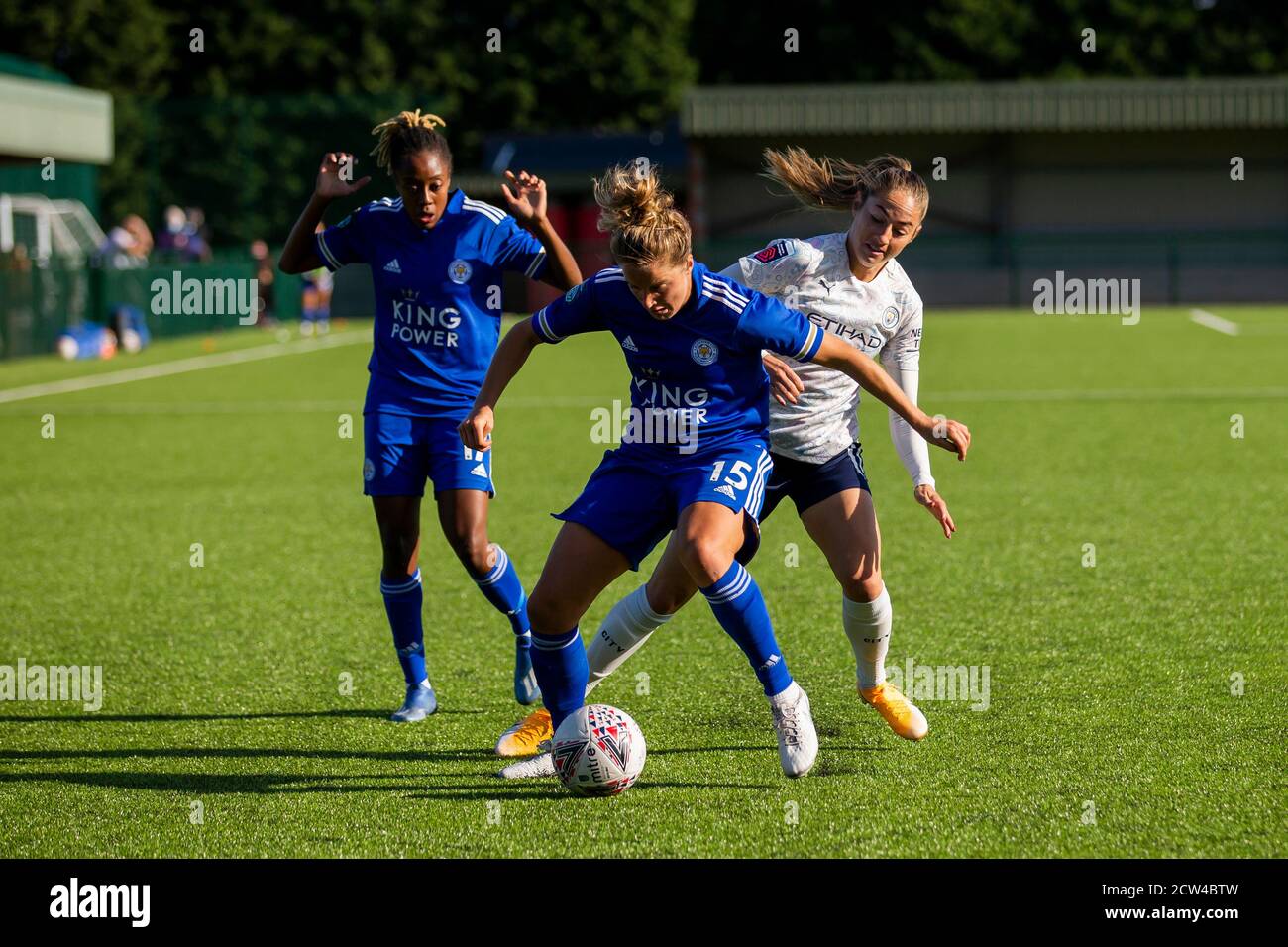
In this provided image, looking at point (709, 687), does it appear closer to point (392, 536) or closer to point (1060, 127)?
point (392, 536)

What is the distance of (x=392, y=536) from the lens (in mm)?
6098

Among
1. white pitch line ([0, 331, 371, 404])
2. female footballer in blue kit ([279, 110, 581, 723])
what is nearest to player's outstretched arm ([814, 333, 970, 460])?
female footballer in blue kit ([279, 110, 581, 723])

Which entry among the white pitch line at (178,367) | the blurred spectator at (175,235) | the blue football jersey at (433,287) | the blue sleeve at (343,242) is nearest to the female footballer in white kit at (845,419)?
the blue football jersey at (433,287)

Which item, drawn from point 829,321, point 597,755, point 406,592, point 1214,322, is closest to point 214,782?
point 406,592

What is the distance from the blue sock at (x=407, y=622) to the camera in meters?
6.10

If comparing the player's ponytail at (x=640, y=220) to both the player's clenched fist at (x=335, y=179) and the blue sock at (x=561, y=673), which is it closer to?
the blue sock at (x=561, y=673)

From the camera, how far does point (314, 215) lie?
604 cm

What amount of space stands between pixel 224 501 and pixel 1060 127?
3218 centimetres

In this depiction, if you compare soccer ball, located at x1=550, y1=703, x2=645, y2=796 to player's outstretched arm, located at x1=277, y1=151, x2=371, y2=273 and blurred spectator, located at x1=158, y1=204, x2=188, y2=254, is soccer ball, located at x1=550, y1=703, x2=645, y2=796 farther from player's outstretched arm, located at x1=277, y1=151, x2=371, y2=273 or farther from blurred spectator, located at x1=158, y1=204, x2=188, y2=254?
blurred spectator, located at x1=158, y1=204, x2=188, y2=254

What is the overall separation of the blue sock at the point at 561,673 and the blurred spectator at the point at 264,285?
29180mm

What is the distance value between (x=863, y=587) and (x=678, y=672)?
1312mm

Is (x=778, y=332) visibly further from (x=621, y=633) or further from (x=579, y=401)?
(x=579, y=401)

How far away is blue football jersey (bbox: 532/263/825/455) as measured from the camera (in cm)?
496

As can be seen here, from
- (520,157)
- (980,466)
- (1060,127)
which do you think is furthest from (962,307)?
(980,466)
